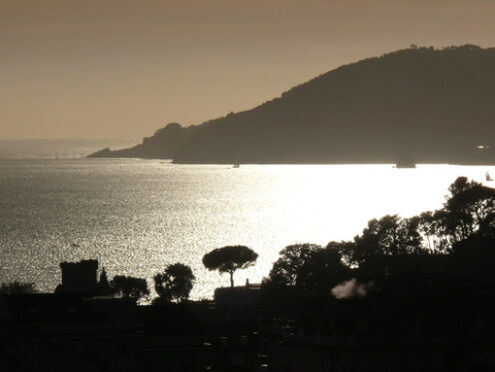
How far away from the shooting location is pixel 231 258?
14475 centimetres

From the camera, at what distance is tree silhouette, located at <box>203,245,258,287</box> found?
142 meters

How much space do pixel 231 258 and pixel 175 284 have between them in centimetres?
771

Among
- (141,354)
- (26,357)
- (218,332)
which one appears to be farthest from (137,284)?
(26,357)

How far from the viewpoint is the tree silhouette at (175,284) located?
13775 centimetres

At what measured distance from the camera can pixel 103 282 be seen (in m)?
118

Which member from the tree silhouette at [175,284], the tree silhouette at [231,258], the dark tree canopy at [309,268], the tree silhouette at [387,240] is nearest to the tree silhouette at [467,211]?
the tree silhouette at [387,240]

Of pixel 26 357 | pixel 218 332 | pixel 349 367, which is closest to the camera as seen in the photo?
pixel 26 357

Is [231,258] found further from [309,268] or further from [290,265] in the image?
[309,268]

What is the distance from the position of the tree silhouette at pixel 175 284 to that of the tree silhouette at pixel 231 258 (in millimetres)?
2542

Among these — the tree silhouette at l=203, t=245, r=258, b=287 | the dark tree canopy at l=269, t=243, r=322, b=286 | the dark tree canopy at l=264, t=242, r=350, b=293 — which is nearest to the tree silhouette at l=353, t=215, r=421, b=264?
the dark tree canopy at l=264, t=242, r=350, b=293

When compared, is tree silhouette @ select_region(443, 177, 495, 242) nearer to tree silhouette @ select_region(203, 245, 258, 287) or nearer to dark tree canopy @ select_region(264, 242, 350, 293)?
dark tree canopy @ select_region(264, 242, 350, 293)

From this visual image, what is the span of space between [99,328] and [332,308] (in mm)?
6578

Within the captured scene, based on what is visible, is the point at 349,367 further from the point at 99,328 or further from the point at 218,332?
the point at 218,332

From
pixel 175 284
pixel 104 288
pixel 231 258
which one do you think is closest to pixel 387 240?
pixel 231 258
